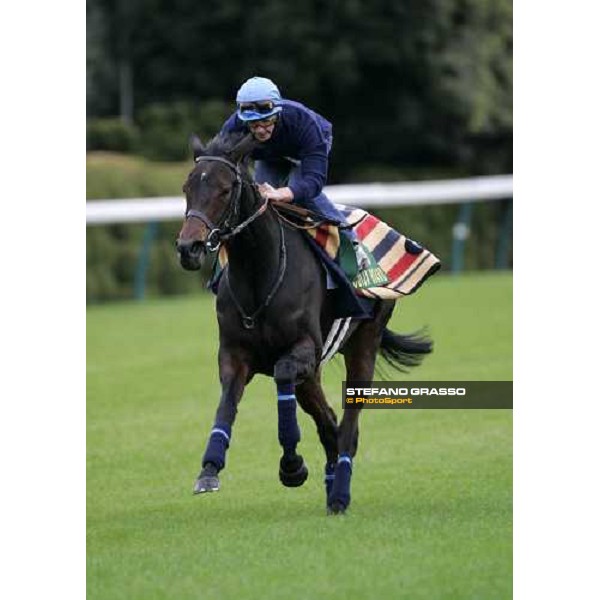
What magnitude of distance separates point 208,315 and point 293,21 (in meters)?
5.09

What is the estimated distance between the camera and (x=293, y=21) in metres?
14.2

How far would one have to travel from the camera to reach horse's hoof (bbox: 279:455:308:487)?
756 centimetres

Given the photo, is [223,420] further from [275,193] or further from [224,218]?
[275,193]

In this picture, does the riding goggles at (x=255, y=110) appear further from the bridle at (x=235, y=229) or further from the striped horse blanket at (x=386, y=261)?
the striped horse blanket at (x=386, y=261)

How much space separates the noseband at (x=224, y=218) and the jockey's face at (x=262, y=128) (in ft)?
1.37

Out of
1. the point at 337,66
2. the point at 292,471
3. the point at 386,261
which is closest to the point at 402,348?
the point at 386,261

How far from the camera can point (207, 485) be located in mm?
7039

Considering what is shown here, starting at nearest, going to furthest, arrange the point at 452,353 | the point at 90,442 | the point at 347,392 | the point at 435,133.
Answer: the point at 347,392 → the point at 90,442 → the point at 452,353 → the point at 435,133

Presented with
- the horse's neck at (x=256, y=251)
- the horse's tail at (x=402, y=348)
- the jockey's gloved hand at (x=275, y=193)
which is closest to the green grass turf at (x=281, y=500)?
the horse's tail at (x=402, y=348)

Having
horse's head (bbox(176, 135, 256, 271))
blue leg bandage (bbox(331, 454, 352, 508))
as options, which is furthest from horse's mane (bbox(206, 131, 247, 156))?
blue leg bandage (bbox(331, 454, 352, 508))

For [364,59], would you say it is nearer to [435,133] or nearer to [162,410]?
[435,133]

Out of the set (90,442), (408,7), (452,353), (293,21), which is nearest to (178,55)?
(293,21)

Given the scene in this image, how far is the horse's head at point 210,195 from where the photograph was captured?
6.81 metres
